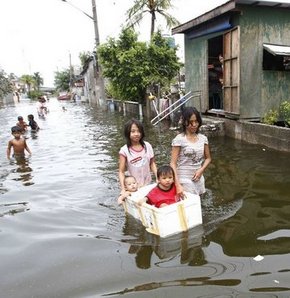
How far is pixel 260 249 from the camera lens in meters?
4.10

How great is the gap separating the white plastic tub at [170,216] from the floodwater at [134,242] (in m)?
0.13

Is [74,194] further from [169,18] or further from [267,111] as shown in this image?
[169,18]

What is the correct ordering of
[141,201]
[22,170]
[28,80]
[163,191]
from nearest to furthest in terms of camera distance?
[141,201] → [163,191] → [22,170] → [28,80]

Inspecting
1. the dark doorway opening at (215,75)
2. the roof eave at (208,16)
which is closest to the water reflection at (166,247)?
the roof eave at (208,16)

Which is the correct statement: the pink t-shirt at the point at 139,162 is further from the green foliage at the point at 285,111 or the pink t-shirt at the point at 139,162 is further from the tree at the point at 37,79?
the tree at the point at 37,79

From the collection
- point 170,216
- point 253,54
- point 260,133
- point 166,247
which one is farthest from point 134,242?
point 253,54

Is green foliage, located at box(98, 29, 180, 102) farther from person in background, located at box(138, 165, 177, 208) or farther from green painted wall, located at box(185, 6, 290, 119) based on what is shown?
person in background, located at box(138, 165, 177, 208)

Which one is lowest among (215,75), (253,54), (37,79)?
(215,75)

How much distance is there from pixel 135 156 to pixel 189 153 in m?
0.76

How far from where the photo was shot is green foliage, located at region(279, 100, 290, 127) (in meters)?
10.4

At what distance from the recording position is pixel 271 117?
10.4 metres

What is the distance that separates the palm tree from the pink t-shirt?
2111 centimetres

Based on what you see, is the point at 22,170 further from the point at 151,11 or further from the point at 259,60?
the point at 151,11

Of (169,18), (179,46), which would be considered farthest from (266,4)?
(169,18)
